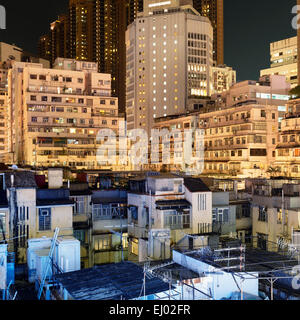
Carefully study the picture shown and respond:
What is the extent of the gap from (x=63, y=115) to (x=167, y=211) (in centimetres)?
5149

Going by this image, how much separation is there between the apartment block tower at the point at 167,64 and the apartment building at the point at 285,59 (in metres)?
19.1

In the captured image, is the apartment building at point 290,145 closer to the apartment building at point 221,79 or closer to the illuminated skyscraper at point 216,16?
the apartment building at point 221,79

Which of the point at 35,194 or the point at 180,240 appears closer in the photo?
the point at 35,194

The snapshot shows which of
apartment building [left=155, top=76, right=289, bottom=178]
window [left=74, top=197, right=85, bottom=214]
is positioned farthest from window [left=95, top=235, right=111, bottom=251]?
apartment building [left=155, top=76, right=289, bottom=178]

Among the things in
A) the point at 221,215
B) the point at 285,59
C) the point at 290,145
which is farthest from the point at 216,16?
the point at 221,215

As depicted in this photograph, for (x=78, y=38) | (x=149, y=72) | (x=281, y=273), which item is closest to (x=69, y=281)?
(x=281, y=273)

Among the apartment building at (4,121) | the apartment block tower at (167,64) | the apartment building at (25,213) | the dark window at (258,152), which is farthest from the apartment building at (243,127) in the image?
the apartment building at (25,213)

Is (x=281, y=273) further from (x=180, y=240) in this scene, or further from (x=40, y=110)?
(x=40, y=110)

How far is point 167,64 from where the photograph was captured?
11875 cm

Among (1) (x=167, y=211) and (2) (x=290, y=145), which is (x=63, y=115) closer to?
(2) (x=290, y=145)

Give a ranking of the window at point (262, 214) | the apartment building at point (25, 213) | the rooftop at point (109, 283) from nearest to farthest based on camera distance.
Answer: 1. the rooftop at point (109, 283)
2. the apartment building at point (25, 213)
3. the window at point (262, 214)

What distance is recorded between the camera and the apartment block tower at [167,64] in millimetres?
116812
